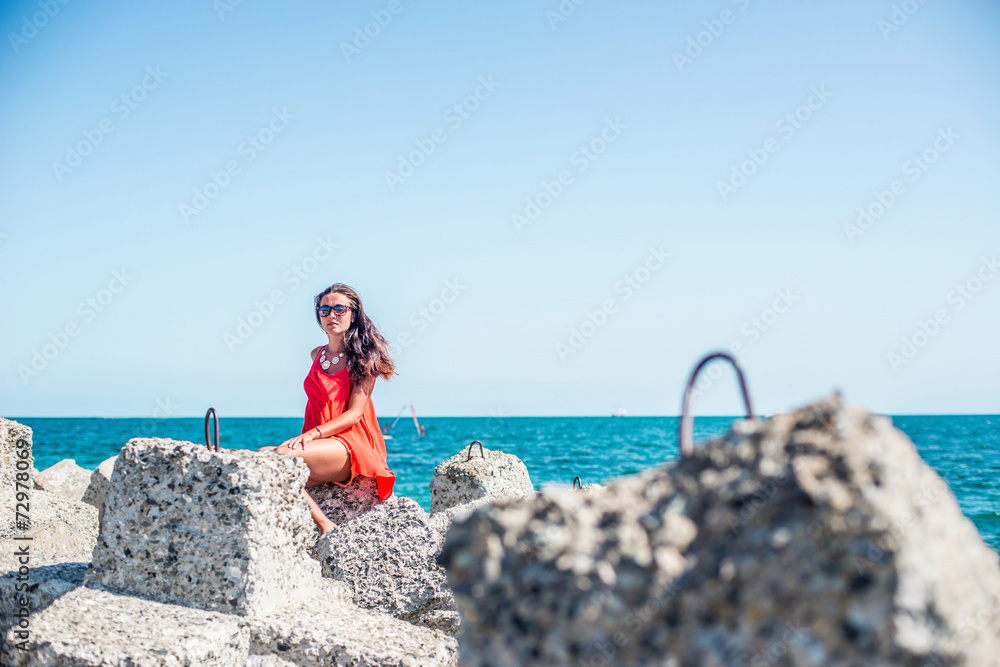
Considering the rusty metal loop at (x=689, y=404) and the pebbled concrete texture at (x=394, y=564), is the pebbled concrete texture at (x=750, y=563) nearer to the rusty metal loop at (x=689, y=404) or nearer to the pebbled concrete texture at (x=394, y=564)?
the rusty metal loop at (x=689, y=404)

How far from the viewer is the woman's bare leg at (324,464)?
470cm

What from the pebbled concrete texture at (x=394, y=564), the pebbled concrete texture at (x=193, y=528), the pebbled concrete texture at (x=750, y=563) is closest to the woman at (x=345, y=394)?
the pebbled concrete texture at (x=394, y=564)

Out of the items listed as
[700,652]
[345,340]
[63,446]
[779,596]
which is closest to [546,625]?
[700,652]

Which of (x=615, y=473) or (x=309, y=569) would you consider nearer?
(x=309, y=569)

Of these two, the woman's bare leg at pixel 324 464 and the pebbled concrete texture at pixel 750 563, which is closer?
the pebbled concrete texture at pixel 750 563

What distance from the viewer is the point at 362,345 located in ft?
17.0

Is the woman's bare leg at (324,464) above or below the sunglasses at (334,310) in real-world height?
below

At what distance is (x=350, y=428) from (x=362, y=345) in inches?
22.5

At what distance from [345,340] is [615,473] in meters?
21.9

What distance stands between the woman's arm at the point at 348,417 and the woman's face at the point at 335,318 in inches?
15.8

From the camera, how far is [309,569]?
3598 mm

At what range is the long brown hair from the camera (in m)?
5.13

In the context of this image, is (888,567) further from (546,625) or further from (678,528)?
(546,625)

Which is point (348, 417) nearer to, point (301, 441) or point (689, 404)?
point (301, 441)
